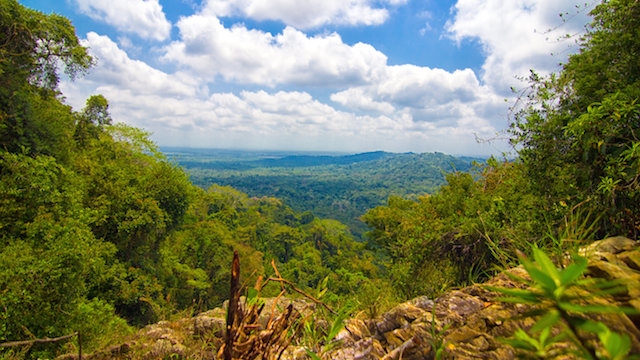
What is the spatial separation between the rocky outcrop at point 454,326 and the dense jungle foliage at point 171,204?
269 millimetres

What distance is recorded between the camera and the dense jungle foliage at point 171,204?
374cm

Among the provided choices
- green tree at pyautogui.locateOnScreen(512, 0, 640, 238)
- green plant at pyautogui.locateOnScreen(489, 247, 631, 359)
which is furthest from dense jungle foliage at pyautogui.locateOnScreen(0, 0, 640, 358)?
green plant at pyautogui.locateOnScreen(489, 247, 631, 359)

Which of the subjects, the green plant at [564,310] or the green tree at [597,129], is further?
the green tree at [597,129]

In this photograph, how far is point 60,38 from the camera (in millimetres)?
13117

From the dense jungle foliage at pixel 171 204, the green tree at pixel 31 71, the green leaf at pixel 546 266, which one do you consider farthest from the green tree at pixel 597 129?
the green tree at pixel 31 71

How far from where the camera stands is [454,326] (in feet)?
7.99

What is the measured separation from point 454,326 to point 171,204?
18.8 meters

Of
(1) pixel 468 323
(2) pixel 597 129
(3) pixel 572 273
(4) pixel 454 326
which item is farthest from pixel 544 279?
(2) pixel 597 129

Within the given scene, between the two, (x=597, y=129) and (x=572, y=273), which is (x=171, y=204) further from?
(x=572, y=273)

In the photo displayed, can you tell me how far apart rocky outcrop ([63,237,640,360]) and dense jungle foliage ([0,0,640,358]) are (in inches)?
10.6

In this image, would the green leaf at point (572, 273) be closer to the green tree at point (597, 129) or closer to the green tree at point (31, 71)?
the green tree at point (597, 129)

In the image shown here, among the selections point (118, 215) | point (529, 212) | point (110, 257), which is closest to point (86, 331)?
point (110, 257)

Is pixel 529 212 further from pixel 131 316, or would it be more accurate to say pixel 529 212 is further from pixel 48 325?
pixel 131 316

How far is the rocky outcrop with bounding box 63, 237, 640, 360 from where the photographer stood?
155 cm
